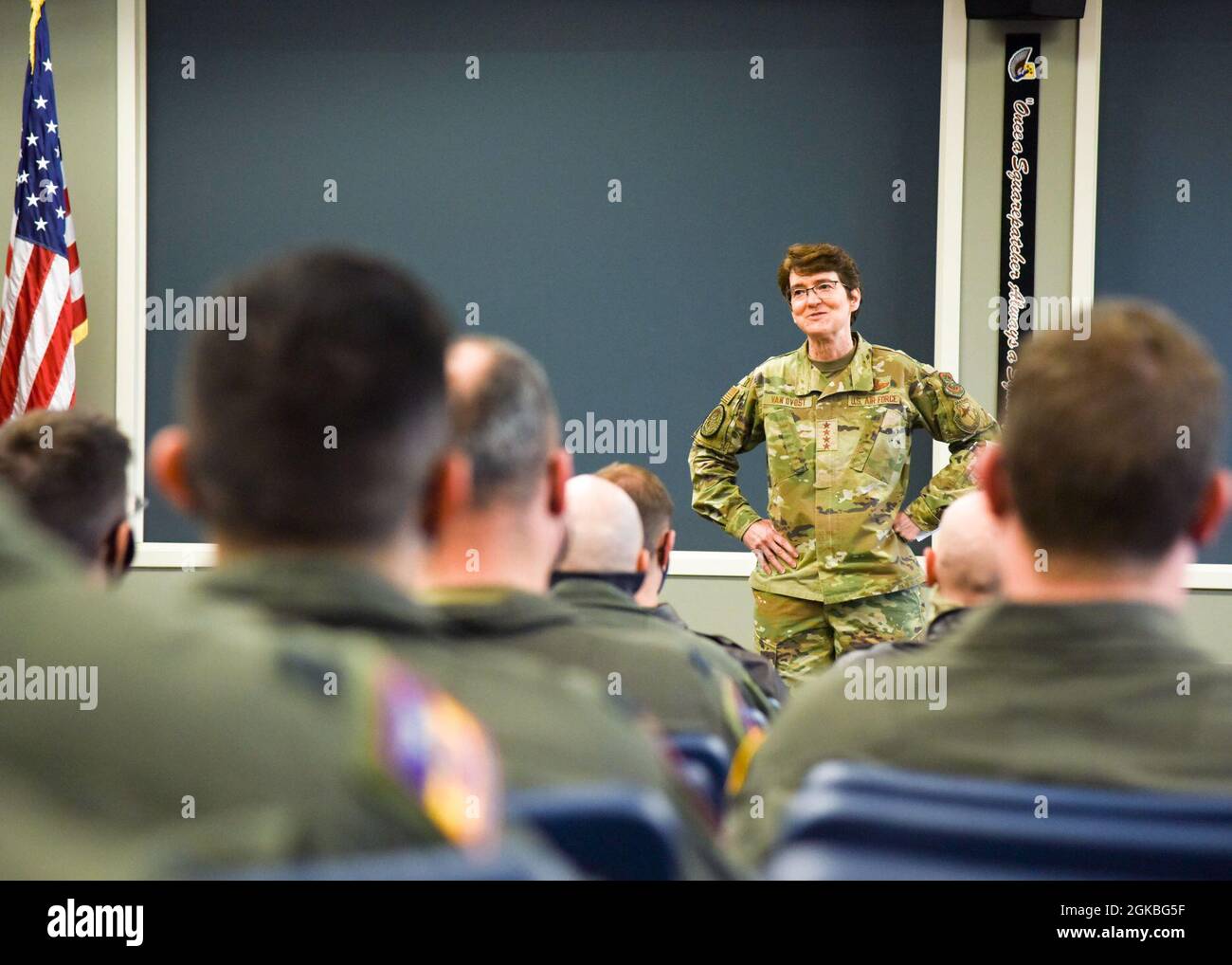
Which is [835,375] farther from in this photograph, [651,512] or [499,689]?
[499,689]

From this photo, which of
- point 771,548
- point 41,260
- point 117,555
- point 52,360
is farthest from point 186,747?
point 41,260

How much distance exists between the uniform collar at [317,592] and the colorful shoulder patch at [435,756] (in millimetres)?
294

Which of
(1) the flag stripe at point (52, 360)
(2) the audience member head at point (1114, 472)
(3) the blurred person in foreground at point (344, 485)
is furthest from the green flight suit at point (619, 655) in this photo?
(1) the flag stripe at point (52, 360)

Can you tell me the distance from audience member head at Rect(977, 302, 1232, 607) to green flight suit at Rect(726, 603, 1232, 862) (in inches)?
1.6

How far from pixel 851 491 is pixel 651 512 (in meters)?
1.69

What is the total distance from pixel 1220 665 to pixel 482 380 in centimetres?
81

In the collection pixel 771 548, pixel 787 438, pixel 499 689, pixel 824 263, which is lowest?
pixel 771 548

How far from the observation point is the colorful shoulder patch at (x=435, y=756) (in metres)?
0.57

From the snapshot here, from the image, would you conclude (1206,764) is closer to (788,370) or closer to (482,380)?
(482,380)

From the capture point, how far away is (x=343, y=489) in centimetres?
95

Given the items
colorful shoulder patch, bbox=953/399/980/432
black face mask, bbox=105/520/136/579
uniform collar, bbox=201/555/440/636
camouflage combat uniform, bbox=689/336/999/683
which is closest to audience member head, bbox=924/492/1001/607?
black face mask, bbox=105/520/136/579

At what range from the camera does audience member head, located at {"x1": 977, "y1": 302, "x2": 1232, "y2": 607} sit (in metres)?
1.18

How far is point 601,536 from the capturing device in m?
2.21
